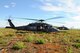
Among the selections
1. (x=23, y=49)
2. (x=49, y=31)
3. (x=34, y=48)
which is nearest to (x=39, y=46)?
A: (x=34, y=48)

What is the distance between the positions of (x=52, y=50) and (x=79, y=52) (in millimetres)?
2214

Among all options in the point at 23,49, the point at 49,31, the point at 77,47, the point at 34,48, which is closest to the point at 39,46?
the point at 34,48

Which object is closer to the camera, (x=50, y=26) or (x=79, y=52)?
(x=79, y=52)

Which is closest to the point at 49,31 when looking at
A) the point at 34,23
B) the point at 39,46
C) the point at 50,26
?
the point at 50,26

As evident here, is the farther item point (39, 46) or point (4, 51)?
point (39, 46)

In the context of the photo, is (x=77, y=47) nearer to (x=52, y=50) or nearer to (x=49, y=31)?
(x=52, y=50)

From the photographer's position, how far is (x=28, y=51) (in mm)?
15758

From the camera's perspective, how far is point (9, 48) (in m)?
16.4

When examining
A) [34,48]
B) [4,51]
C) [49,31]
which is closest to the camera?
[4,51]

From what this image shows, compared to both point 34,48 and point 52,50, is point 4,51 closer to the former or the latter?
point 34,48

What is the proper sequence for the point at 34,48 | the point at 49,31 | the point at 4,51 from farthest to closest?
1. the point at 49,31
2. the point at 34,48
3. the point at 4,51

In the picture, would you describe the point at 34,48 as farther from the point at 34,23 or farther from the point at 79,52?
the point at 34,23

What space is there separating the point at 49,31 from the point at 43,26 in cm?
158

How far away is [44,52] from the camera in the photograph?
51.6 ft
